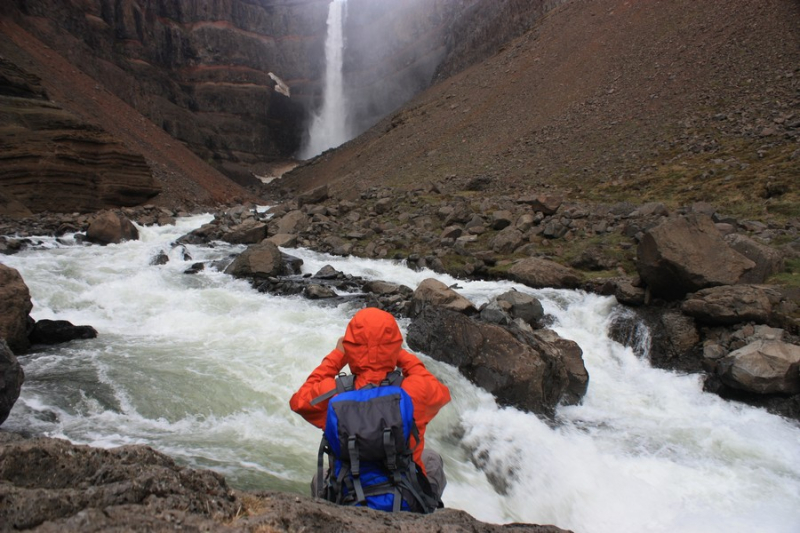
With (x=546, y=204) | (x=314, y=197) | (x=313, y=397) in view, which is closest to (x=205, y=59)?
(x=314, y=197)

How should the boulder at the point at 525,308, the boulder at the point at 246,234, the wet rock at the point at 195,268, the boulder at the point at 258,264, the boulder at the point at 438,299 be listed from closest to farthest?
the boulder at the point at 438,299, the boulder at the point at 525,308, the boulder at the point at 258,264, the wet rock at the point at 195,268, the boulder at the point at 246,234

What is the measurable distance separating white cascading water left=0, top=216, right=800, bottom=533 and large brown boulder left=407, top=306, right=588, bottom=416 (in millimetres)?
225

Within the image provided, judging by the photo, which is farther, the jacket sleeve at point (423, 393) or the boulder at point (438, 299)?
the boulder at point (438, 299)

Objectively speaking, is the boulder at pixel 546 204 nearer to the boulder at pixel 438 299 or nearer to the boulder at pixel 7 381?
the boulder at pixel 438 299

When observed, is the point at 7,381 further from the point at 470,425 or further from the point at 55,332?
the point at 470,425

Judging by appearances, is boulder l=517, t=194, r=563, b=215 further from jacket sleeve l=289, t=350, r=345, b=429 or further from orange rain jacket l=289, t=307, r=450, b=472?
jacket sleeve l=289, t=350, r=345, b=429

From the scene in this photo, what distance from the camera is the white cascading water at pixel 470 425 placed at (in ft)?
17.9

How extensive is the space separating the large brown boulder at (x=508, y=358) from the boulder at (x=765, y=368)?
84.9 inches

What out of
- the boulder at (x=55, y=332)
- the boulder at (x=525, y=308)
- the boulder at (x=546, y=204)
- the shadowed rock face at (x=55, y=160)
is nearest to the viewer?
the boulder at (x=55, y=332)

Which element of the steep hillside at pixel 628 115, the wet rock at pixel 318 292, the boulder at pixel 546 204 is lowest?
the wet rock at pixel 318 292

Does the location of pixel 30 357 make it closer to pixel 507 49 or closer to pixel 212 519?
pixel 212 519

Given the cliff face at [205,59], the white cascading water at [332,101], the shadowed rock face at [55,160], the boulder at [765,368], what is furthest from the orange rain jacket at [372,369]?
the white cascading water at [332,101]

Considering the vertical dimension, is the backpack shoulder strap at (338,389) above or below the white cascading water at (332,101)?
below

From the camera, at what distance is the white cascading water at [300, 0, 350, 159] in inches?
2714
